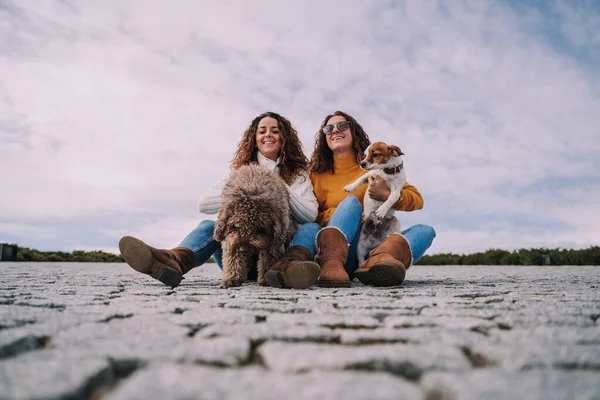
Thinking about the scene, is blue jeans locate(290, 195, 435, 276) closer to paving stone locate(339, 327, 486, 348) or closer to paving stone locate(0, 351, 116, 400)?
paving stone locate(339, 327, 486, 348)

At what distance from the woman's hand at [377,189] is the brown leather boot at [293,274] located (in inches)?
67.8

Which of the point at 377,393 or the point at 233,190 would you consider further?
the point at 233,190

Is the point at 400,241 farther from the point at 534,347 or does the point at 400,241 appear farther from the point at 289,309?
the point at 534,347

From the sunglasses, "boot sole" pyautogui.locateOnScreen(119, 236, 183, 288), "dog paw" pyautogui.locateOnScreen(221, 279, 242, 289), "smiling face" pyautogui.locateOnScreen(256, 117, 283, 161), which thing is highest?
the sunglasses

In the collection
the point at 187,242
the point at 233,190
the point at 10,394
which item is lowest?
the point at 10,394

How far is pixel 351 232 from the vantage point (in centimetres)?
514

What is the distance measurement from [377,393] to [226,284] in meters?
3.48

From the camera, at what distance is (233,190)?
15.0 feet

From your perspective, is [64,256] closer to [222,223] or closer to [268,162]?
[268,162]

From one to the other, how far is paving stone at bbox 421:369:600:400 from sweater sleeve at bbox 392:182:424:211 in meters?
4.61

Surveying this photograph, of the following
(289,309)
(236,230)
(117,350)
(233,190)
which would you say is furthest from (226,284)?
(117,350)

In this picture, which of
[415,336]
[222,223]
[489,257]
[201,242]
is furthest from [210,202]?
[489,257]

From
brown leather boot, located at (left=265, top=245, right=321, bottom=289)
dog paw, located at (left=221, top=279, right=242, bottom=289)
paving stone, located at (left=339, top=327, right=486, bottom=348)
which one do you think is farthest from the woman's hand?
paving stone, located at (left=339, top=327, right=486, bottom=348)

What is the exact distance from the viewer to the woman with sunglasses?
446cm
